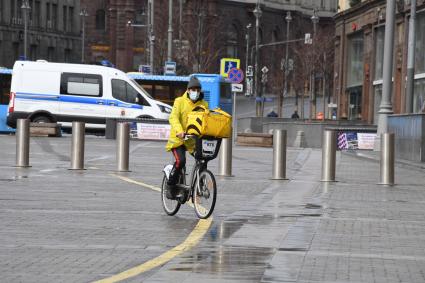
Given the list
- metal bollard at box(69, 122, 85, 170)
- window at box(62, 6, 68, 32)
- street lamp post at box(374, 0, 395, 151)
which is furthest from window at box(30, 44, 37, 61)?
metal bollard at box(69, 122, 85, 170)

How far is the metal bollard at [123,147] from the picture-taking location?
24172mm

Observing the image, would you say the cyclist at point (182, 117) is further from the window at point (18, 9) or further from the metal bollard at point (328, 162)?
the window at point (18, 9)

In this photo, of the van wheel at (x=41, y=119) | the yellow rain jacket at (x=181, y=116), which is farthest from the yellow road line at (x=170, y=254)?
the van wheel at (x=41, y=119)

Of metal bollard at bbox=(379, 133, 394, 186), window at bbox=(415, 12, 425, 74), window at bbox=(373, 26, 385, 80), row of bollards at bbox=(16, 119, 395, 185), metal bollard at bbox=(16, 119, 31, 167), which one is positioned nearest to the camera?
metal bollard at bbox=(379, 133, 394, 186)

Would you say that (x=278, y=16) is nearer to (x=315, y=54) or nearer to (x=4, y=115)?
(x=315, y=54)

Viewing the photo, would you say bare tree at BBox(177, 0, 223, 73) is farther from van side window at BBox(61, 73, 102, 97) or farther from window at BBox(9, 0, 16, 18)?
van side window at BBox(61, 73, 102, 97)

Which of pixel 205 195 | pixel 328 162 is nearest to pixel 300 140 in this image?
pixel 328 162

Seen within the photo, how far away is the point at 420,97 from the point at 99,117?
1382 cm

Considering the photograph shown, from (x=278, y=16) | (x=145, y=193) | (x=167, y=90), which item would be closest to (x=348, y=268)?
(x=145, y=193)

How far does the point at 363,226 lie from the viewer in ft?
46.0

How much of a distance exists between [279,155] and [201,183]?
9.01 m

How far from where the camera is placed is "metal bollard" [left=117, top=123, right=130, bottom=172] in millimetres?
24172

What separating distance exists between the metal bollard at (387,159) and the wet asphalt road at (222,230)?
402mm

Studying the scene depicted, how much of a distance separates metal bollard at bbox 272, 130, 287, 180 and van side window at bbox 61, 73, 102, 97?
922 inches
